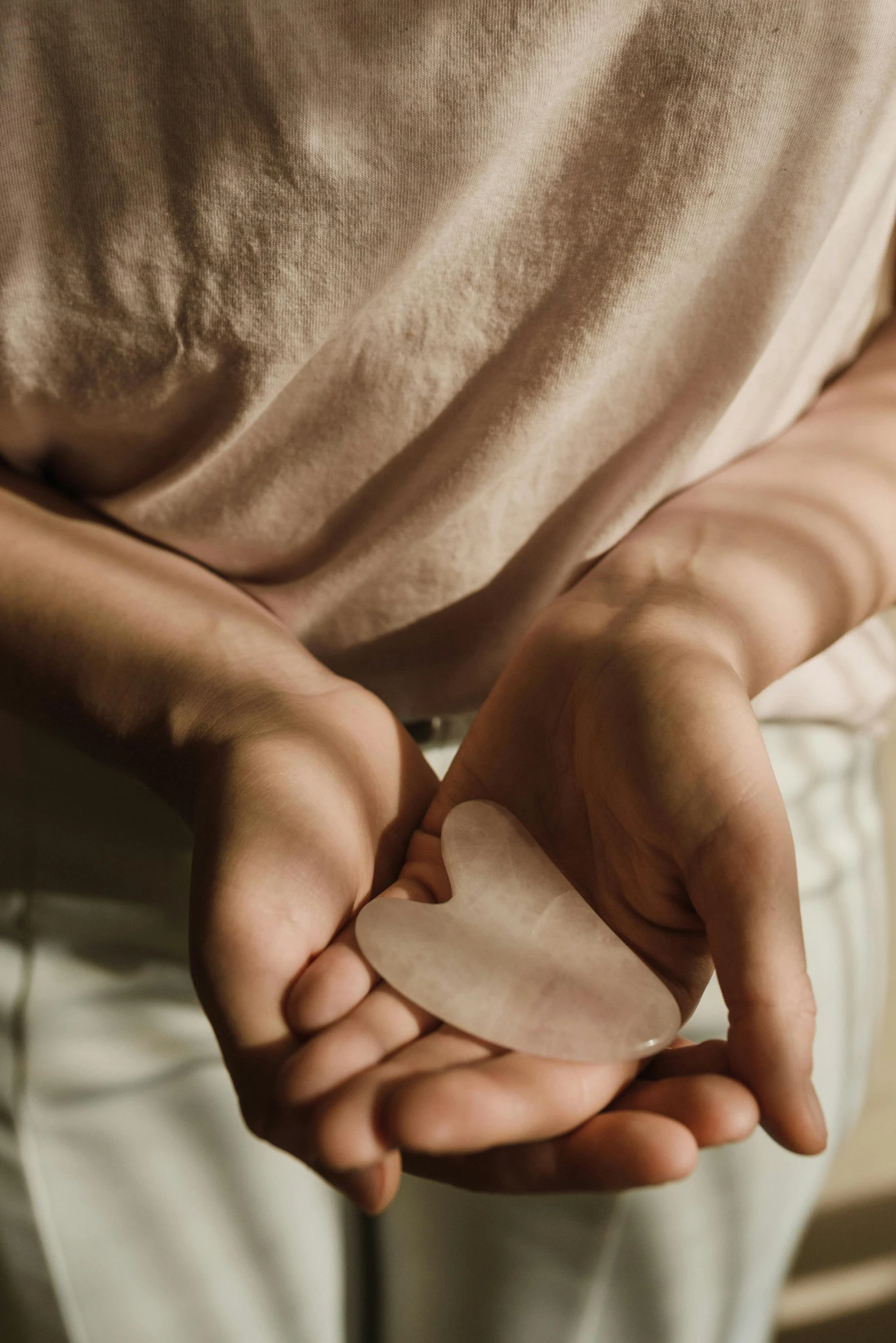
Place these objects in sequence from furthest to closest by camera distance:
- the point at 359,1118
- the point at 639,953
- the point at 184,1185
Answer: the point at 184,1185
the point at 639,953
the point at 359,1118

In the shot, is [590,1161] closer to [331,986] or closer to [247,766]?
[331,986]

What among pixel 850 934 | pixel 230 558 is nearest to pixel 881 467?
pixel 850 934

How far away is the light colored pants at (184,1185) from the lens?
0.54m

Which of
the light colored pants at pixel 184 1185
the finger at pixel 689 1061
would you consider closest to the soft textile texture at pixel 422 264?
the light colored pants at pixel 184 1185

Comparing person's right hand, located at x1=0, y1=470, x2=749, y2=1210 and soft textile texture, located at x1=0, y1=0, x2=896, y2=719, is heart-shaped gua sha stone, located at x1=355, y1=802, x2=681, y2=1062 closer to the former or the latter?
person's right hand, located at x1=0, y1=470, x2=749, y2=1210

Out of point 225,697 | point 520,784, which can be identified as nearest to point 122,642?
point 225,697

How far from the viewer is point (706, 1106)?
0.34 metres

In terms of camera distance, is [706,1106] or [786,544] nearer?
[706,1106]

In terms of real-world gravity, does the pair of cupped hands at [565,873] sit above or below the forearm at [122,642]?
above

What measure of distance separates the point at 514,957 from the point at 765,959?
0.39ft

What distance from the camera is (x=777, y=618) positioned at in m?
0.53

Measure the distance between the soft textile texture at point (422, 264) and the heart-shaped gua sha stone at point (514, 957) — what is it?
0.54 feet

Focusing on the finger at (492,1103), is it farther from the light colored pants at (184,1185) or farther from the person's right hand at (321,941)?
the light colored pants at (184,1185)

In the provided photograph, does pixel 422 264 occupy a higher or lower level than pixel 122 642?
higher
